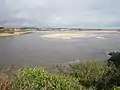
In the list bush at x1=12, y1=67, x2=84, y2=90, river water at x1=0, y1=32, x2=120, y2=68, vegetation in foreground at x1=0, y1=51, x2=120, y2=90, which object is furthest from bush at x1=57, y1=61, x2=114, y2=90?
river water at x1=0, y1=32, x2=120, y2=68

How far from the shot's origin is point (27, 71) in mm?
7977

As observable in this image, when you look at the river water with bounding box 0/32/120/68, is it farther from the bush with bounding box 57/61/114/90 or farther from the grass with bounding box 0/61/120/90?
the grass with bounding box 0/61/120/90

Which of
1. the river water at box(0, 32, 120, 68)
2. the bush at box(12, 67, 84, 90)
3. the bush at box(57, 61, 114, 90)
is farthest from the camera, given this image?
the river water at box(0, 32, 120, 68)

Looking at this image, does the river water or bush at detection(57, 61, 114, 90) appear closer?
bush at detection(57, 61, 114, 90)

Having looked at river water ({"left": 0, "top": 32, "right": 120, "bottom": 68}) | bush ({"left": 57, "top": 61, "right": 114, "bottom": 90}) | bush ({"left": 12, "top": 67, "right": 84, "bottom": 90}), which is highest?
bush ({"left": 12, "top": 67, "right": 84, "bottom": 90})

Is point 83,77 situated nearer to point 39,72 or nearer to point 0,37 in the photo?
point 39,72

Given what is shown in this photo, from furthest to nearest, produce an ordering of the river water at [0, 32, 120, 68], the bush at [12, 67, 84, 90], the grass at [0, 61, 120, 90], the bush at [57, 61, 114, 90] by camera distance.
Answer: the river water at [0, 32, 120, 68] → the bush at [57, 61, 114, 90] → the grass at [0, 61, 120, 90] → the bush at [12, 67, 84, 90]

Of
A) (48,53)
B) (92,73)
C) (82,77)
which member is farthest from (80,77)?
(48,53)

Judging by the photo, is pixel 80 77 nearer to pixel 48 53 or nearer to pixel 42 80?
pixel 42 80

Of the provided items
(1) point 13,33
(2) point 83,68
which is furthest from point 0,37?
(2) point 83,68

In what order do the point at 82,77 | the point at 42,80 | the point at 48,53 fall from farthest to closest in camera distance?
the point at 48,53 → the point at 82,77 → the point at 42,80

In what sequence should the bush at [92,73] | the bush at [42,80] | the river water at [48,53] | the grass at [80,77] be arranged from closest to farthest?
the bush at [42,80]
the grass at [80,77]
the bush at [92,73]
the river water at [48,53]

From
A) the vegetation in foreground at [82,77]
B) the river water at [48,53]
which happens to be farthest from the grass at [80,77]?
the river water at [48,53]

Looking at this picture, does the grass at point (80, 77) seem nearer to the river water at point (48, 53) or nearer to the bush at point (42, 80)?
the bush at point (42, 80)
